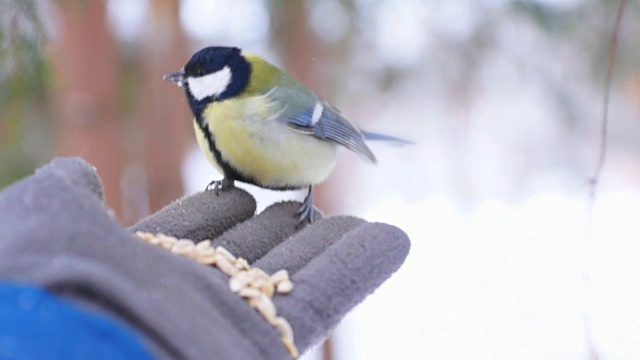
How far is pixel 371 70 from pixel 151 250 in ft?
6.88

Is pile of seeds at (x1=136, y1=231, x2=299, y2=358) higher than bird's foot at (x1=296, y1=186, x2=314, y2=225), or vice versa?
pile of seeds at (x1=136, y1=231, x2=299, y2=358)

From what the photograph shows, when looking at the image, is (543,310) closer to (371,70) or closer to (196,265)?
(371,70)

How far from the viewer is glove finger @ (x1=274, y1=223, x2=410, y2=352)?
0.92 metres

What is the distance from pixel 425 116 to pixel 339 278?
9.15 ft

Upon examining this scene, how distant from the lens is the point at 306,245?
107 centimetres

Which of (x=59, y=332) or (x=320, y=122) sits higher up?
(x=59, y=332)

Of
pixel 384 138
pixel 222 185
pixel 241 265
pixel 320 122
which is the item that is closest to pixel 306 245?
pixel 241 265

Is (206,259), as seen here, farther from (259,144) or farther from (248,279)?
(259,144)

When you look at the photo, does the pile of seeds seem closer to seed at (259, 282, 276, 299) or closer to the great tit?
seed at (259, 282, 276, 299)

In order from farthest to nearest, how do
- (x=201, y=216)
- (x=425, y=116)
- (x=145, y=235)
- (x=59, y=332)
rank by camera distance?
(x=425, y=116) < (x=201, y=216) < (x=145, y=235) < (x=59, y=332)

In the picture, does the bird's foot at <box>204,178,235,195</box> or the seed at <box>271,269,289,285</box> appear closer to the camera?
the seed at <box>271,269,289,285</box>

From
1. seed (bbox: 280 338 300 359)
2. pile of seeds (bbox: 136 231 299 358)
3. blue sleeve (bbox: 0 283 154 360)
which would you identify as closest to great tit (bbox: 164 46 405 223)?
pile of seeds (bbox: 136 231 299 358)

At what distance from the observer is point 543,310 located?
2590mm

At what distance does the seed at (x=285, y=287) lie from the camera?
0.94m
